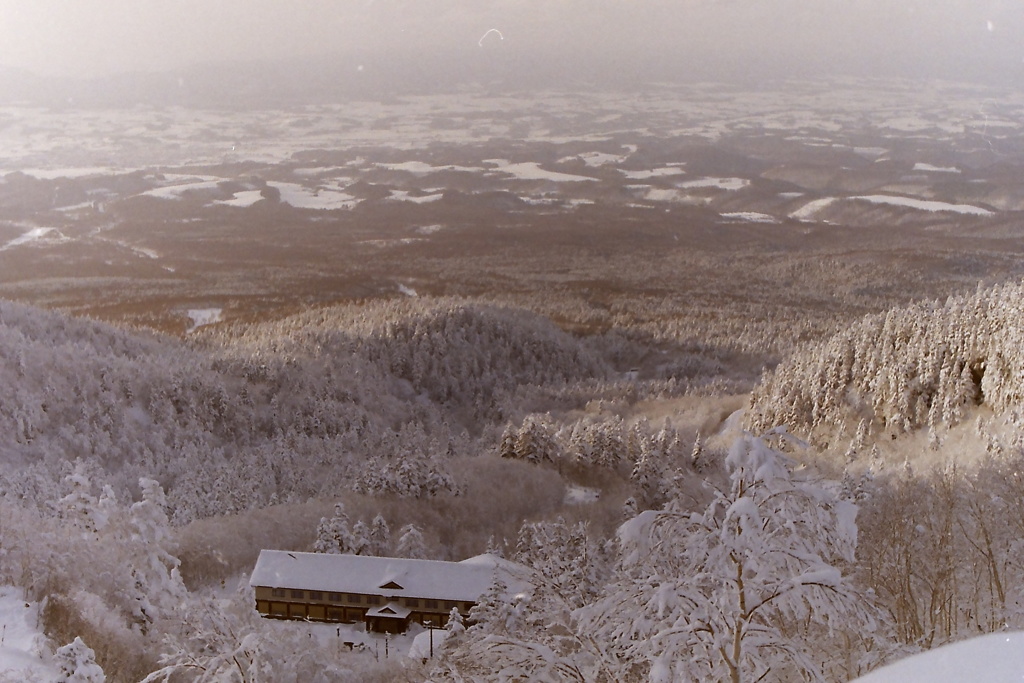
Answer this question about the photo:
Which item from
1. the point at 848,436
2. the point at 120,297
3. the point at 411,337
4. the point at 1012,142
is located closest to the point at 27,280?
the point at 120,297

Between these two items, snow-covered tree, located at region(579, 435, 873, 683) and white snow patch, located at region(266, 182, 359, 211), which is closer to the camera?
snow-covered tree, located at region(579, 435, 873, 683)

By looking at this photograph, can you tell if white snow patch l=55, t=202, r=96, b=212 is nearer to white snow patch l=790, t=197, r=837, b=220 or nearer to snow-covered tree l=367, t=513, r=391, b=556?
snow-covered tree l=367, t=513, r=391, b=556

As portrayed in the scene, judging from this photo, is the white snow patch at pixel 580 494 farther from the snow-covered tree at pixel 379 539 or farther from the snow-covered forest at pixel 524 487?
the snow-covered tree at pixel 379 539

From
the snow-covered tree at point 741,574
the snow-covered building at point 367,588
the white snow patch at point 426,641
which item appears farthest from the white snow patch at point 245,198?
the snow-covered tree at point 741,574

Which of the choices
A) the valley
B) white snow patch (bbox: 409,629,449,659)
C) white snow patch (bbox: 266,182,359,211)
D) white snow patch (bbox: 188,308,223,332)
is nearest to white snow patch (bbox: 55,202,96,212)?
the valley

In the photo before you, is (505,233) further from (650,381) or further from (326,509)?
(326,509)

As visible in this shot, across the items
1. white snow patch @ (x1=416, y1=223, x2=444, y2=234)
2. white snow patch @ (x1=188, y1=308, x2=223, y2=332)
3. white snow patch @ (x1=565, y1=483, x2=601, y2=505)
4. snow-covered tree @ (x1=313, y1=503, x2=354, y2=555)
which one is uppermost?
snow-covered tree @ (x1=313, y1=503, x2=354, y2=555)
